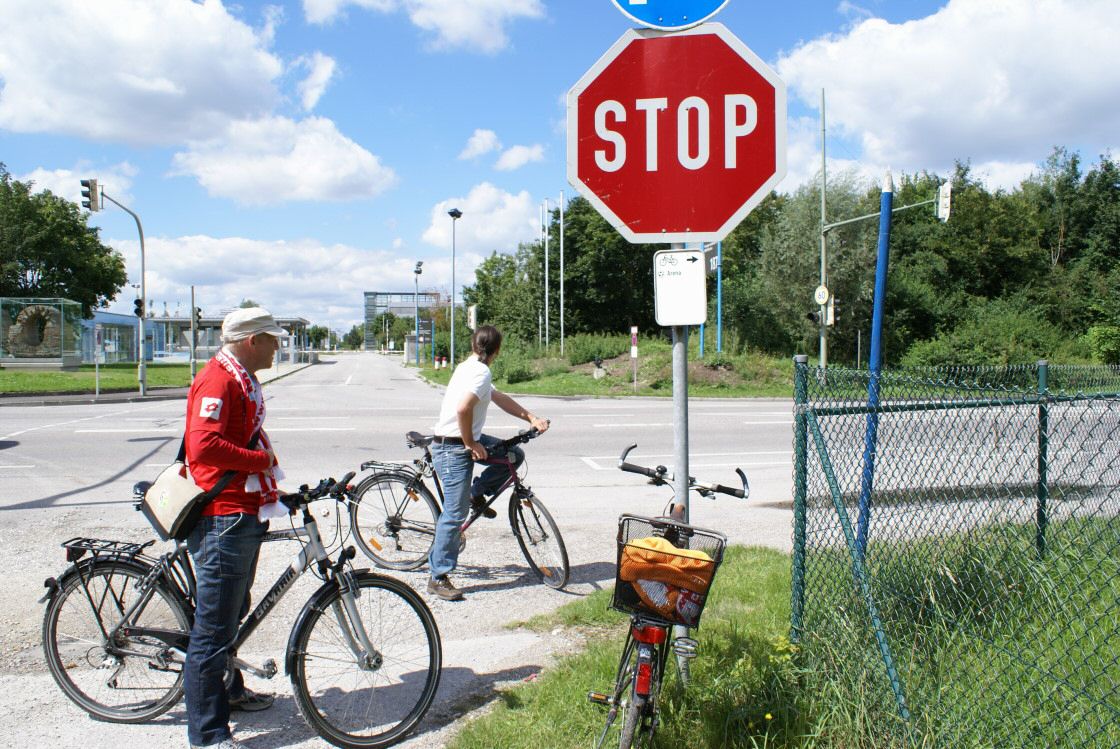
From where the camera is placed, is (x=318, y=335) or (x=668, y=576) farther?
(x=318, y=335)

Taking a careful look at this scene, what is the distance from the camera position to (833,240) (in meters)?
42.4

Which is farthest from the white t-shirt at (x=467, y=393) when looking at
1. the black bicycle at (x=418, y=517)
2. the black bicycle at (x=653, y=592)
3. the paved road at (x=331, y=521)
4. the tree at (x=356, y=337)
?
the tree at (x=356, y=337)

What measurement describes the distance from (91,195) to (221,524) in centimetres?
2539

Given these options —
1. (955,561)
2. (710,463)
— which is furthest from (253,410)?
(710,463)

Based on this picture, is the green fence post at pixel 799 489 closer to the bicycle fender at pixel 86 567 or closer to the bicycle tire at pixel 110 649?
the bicycle tire at pixel 110 649

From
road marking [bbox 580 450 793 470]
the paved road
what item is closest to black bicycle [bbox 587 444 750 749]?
the paved road

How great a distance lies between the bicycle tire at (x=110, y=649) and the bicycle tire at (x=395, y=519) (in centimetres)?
242

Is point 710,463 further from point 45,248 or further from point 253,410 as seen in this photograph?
point 45,248

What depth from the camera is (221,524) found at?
3314 millimetres

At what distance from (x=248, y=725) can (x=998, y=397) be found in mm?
3858

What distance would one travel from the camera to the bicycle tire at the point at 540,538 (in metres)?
5.68

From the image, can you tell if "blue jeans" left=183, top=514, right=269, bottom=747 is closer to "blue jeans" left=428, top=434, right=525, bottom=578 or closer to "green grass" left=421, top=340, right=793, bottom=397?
"blue jeans" left=428, top=434, right=525, bottom=578

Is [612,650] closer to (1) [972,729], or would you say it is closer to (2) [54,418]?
(1) [972,729]

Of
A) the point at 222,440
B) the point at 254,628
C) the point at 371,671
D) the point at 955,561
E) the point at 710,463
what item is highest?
the point at 222,440
